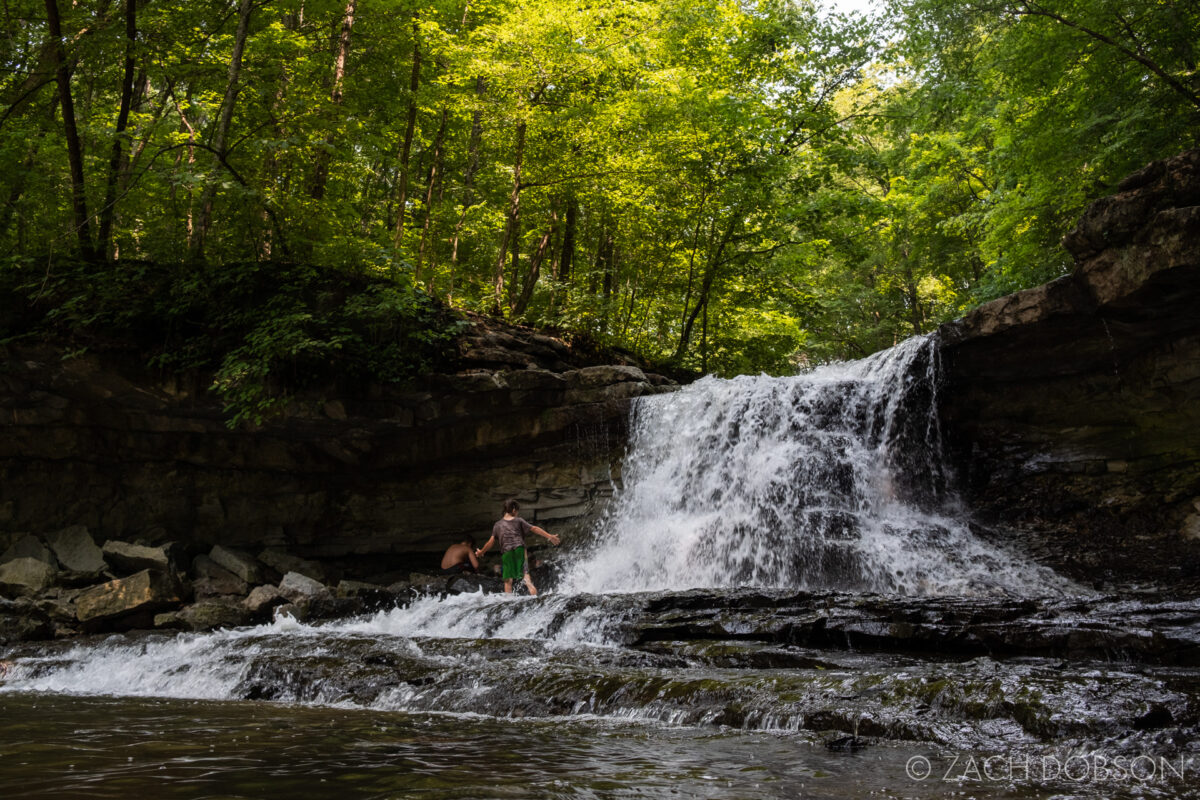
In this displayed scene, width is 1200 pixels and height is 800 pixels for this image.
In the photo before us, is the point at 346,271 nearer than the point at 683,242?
Yes

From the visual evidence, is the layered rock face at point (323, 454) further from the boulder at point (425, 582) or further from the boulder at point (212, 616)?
the boulder at point (212, 616)

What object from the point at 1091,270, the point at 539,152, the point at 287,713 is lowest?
the point at 287,713

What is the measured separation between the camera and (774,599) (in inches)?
290

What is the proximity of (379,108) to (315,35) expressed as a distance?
80.9 inches

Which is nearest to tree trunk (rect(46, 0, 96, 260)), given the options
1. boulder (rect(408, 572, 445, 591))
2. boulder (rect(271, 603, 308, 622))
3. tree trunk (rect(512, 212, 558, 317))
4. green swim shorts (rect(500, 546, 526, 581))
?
boulder (rect(271, 603, 308, 622))

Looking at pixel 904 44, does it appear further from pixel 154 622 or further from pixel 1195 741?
pixel 154 622

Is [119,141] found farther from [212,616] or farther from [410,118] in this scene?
[212,616]

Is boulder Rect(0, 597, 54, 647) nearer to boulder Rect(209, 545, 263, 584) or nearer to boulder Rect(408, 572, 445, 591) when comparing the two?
boulder Rect(209, 545, 263, 584)

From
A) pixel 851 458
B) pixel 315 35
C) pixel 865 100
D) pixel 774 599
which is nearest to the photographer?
pixel 774 599

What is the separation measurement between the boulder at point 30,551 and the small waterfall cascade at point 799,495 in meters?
8.79

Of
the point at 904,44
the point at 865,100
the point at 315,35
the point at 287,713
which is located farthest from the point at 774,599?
the point at 865,100

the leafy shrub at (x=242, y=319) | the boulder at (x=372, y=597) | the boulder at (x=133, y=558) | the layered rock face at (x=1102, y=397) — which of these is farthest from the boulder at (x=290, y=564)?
the layered rock face at (x=1102, y=397)

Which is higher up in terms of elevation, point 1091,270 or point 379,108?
point 379,108

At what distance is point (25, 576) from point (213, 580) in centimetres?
257
